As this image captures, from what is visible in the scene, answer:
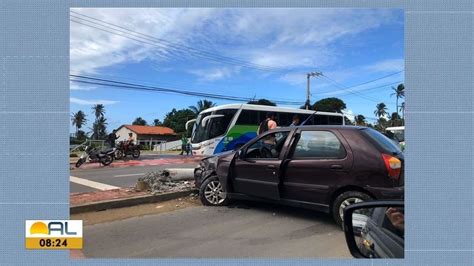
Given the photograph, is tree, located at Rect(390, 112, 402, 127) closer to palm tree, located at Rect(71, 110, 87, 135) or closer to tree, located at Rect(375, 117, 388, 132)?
tree, located at Rect(375, 117, 388, 132)

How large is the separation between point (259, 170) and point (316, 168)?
92 cm

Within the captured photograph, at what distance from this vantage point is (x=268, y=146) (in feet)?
19.2

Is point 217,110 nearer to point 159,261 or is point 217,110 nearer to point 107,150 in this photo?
point 107,150

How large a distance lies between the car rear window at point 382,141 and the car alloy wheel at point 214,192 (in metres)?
2.49

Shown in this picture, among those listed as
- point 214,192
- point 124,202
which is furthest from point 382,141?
point 124,202

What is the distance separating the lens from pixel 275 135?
19.2 ft

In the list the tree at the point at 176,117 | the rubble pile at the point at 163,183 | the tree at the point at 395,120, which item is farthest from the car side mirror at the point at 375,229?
the tree at the point at 176,117

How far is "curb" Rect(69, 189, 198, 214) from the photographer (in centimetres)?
583
